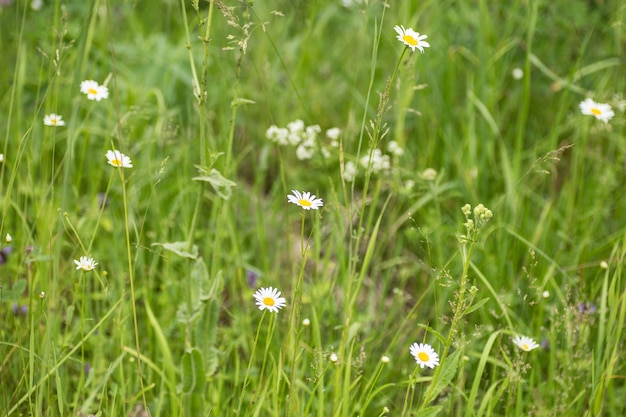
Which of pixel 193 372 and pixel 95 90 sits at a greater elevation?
pixel 95 90

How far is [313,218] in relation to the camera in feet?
5.67

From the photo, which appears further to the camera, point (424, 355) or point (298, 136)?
point (298, 136)

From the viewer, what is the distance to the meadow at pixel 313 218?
1.52 metres

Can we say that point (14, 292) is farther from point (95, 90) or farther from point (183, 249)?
point (95, 90)

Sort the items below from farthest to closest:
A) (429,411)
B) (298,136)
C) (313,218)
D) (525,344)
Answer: (298,136) → (313,218) → (525,344) → (429,411)

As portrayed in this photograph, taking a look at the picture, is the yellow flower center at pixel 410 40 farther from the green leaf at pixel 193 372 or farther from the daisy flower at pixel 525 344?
the green leaf at pixel 193 372

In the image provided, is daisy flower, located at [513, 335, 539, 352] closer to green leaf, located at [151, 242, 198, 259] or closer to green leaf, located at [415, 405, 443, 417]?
green leaf, located at [415, 405, 443, 417]

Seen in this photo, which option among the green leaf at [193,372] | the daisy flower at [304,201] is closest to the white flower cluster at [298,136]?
the daisy flower at [304,201]

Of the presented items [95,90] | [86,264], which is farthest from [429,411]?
[95,90]

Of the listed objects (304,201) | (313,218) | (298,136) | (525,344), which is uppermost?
(298,136)

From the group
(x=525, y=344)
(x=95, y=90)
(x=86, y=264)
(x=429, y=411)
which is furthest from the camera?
(x=95, y=90)

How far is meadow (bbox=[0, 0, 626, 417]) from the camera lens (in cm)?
152

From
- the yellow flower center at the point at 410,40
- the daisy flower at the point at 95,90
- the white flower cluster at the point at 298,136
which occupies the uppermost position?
the white flower cluster at the point at 298,136

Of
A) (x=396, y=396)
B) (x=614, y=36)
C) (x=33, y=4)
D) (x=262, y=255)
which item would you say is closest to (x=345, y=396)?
(x=396, y=396)
